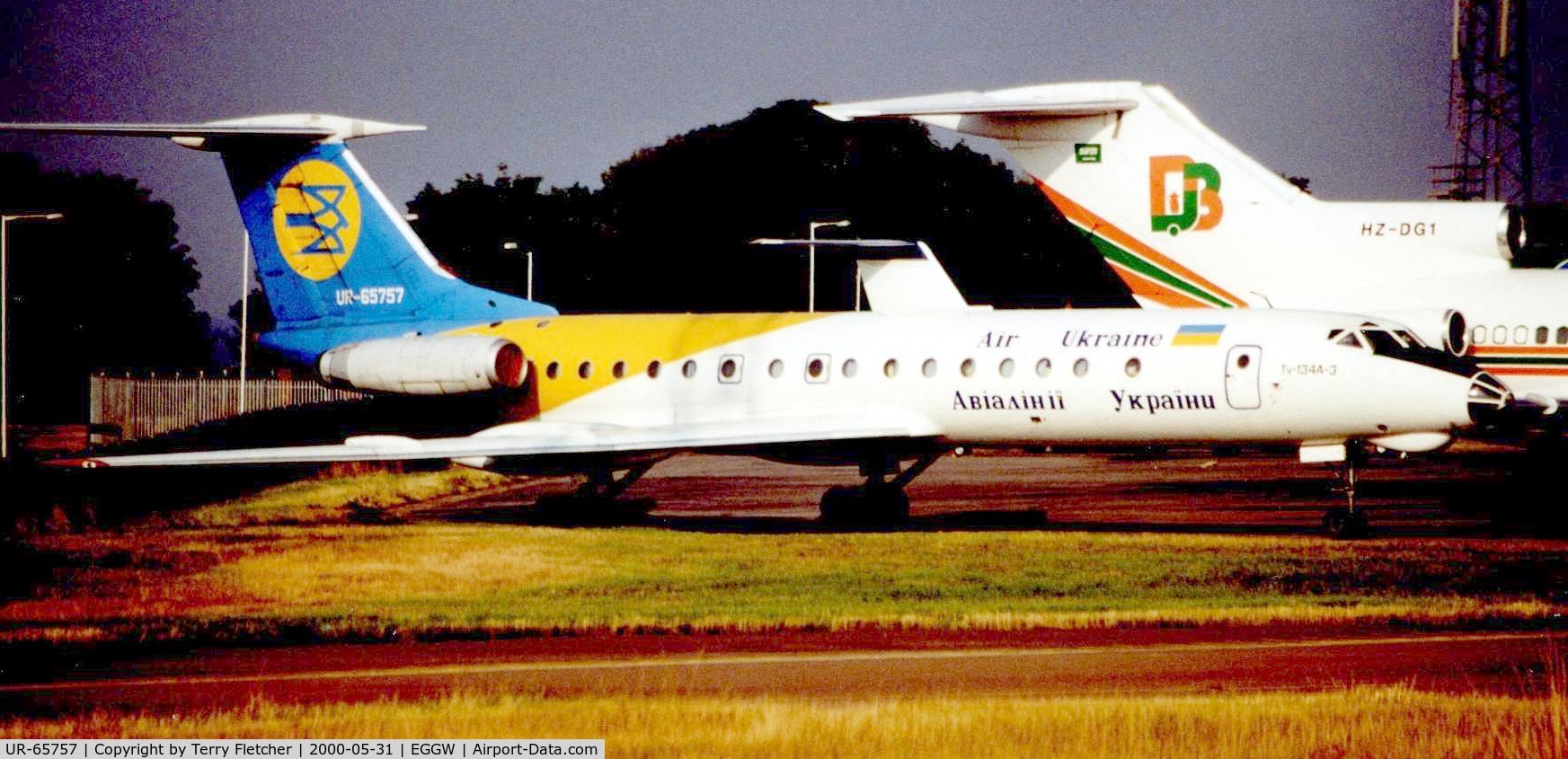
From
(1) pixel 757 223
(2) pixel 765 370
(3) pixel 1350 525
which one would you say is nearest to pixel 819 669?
(3) pixel 1350 525

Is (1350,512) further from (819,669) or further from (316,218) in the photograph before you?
(316,218)

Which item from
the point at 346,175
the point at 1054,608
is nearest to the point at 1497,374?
the point at 1054,608

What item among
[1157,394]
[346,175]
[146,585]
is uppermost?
[346,175]

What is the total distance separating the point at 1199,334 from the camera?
22250 mm

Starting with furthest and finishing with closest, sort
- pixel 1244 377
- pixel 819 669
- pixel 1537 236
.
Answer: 1. pixel 1537 236
2. pixel 1244 377
3. pixel 819 669

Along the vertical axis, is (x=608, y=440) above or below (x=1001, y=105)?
below

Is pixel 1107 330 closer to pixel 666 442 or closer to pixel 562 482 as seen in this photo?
pixel 666 442

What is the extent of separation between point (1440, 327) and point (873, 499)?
7.91m

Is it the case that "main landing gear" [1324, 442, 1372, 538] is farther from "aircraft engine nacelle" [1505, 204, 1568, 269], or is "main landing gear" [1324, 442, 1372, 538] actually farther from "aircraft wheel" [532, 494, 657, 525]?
"aircraft wheel" [532, 494, 657, 525]

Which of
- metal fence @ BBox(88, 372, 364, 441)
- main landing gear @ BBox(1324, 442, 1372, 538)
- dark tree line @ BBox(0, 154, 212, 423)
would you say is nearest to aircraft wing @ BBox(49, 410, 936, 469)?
main landing gear @ BBox(1324, 442, 1372, 538)

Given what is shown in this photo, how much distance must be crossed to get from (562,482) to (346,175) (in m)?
10.2

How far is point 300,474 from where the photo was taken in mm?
33531

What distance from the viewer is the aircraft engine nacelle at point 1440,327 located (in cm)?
2484
